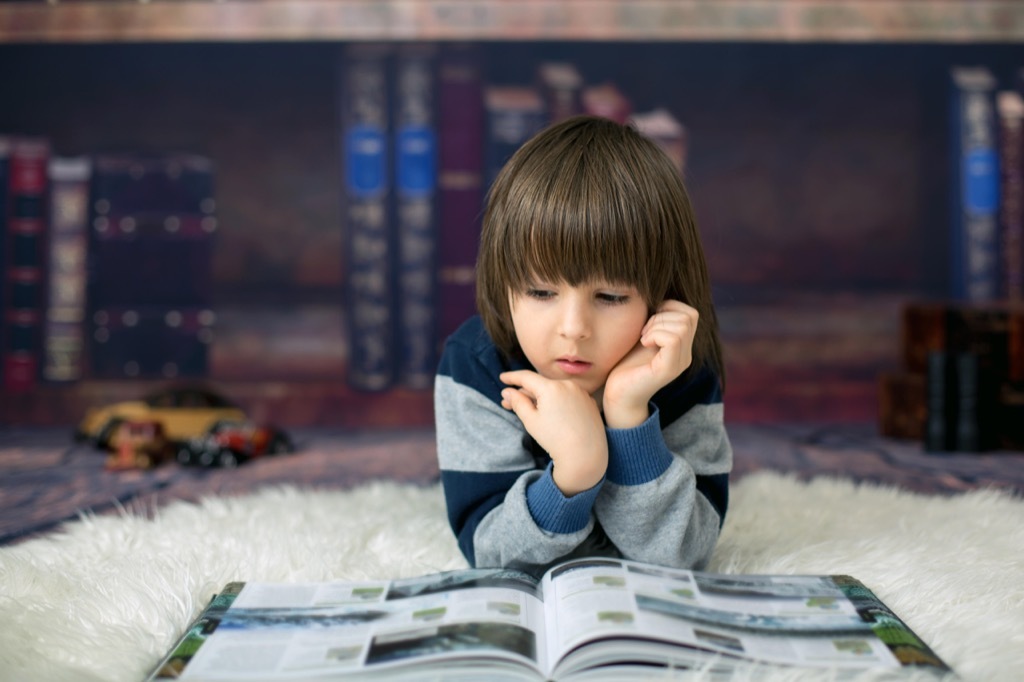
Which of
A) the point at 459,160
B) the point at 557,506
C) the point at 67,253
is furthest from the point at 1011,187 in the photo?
the point at 67,253

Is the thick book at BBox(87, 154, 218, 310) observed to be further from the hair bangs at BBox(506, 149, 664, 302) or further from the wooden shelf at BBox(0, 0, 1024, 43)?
the hair bangs at BBox(506, 149, 664, 302)

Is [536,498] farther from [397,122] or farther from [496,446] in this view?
[397,122]

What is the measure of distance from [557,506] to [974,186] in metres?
2.05

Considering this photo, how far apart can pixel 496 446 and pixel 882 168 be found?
75.7 inches

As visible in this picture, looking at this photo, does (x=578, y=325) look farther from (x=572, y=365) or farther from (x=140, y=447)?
(x=140, y=447)

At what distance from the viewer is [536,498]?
0.82 meters

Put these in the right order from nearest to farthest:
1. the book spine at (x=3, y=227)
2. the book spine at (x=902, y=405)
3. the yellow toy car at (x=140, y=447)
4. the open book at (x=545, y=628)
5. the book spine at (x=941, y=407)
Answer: the open book at (x=545, y=628) < the yellow toy car at (x=140, y=447) < the book spine at (x=941, y=407) < the book spine at (x=902, y=405) < the book spine at (x=3, y=227)

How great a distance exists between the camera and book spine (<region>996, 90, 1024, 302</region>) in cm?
243

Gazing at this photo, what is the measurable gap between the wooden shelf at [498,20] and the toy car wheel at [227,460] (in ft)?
3.60

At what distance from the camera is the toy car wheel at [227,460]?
1834 mm

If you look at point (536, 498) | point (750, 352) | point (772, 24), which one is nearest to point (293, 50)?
point (772, 24)

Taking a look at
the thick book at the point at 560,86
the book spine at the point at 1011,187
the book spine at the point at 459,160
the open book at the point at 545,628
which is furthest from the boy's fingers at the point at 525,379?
the book spine at the point at 1011,187

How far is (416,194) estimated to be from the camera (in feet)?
7.79

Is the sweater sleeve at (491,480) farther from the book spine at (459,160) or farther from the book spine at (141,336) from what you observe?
the book spine at (141,336)
